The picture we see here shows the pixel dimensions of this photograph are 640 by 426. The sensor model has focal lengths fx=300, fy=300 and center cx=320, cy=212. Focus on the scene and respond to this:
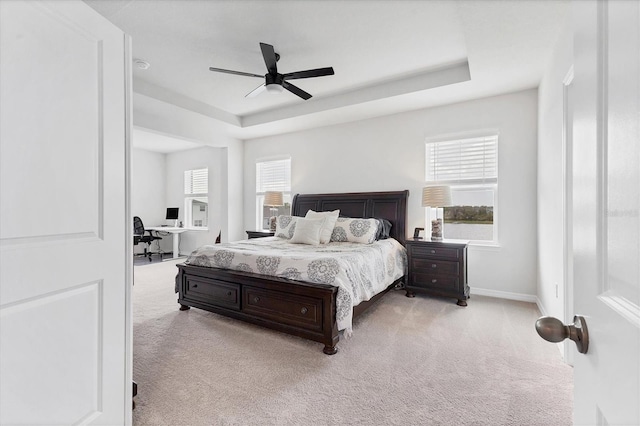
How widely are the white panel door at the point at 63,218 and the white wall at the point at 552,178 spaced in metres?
2.91

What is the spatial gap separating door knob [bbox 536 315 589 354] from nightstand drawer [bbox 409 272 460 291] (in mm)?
3222

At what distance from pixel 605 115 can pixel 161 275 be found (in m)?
5.88

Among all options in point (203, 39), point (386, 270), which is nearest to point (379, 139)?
point (386, 270)

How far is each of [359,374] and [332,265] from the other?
83cm

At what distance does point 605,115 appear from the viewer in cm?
51

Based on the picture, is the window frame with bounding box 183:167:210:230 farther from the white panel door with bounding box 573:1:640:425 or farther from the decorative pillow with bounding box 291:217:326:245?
the white panel door with bounding box 573:1:640:425

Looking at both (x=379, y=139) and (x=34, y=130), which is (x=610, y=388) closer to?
(x=34, y=130)

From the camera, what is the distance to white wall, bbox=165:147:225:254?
709 centimetres

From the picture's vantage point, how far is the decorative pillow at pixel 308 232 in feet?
12.5

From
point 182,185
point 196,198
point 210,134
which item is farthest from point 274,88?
point 182,185

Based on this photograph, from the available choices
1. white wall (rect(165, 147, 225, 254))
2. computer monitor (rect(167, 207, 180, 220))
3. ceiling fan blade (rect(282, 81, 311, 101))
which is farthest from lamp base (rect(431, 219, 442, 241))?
computer monitor (rect(167, 207, 180, 220))

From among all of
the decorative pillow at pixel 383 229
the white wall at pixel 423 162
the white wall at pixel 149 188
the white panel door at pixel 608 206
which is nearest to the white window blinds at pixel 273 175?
the white wall at pixel 423 162

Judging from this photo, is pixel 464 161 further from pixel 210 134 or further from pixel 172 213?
pixel 172 213

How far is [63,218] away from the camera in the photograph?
1.10 meters
